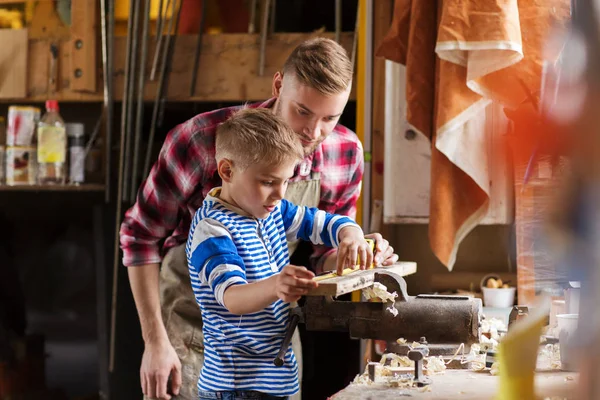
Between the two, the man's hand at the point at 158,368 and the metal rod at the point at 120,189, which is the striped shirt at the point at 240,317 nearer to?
the man's hand at the point at 158,368

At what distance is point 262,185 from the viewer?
1373 mm

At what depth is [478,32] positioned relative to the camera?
1927 millimetres

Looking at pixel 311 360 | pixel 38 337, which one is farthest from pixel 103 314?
pixel 311 360

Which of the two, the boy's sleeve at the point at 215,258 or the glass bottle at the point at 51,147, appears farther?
the glass bottle at the point at 51,147

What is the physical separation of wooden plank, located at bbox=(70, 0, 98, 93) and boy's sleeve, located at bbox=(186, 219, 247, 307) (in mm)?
1653

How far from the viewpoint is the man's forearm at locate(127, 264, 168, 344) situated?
1827 mm

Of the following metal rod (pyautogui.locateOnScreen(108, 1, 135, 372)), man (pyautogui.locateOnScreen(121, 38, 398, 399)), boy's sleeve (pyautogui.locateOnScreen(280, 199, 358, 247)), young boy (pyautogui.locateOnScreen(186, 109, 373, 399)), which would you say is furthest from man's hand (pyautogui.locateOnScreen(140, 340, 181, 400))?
metal rod (pyautogui.locateOnScreen(108, 1, 135, 372))

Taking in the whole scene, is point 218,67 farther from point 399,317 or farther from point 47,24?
point 399,317

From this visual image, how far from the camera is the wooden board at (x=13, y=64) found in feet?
9.62

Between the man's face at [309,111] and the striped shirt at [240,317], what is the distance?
0.19 m

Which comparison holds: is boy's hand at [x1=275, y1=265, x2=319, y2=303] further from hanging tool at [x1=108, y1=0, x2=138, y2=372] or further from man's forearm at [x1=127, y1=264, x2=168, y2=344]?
hanging tool at [x1=108, y1=0, x2=138, y2=372]

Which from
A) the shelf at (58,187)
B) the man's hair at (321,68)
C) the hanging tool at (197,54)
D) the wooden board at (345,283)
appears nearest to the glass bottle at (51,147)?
the shelf at (58,187)

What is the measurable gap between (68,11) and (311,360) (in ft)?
5.11

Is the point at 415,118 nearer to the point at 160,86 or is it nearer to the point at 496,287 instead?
the point at 496,287
